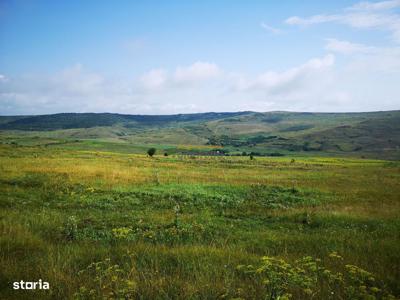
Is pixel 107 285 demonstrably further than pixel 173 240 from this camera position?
No

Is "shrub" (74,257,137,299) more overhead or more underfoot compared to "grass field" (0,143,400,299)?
more overhead

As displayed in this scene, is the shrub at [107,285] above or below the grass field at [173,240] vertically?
above

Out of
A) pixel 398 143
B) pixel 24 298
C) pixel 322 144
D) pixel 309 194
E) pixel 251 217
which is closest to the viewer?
Result: pixel 24 298

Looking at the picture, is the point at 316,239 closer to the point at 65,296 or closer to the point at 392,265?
the point at 392,265

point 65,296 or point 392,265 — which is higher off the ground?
point 65,296

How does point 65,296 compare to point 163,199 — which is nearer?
point 65,296

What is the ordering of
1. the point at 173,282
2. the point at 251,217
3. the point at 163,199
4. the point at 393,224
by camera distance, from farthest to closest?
the point at 163,199
the point at 251,217
the point at 393,224
the point at 173,282

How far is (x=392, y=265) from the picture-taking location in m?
6.30

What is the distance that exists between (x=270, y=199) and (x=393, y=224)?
304 inches

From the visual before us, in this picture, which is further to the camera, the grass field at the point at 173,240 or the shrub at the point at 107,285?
the grass field at the point at 173,240

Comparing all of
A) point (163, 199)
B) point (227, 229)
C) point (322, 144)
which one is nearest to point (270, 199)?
point (163, 199)

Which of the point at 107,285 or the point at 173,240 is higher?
the point at 107,285

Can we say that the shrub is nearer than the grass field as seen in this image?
Yes

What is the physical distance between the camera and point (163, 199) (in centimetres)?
1666
